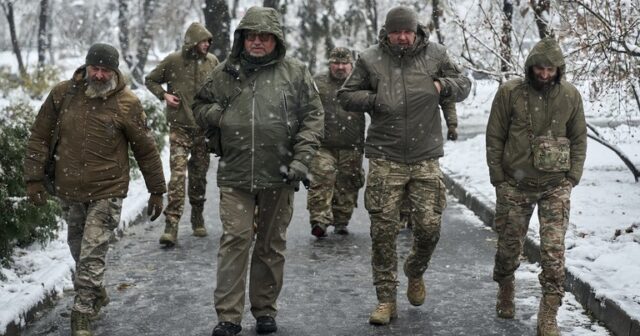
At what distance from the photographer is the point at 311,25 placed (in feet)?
103

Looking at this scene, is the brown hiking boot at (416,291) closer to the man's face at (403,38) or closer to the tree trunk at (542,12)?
the man's face at (403,38)

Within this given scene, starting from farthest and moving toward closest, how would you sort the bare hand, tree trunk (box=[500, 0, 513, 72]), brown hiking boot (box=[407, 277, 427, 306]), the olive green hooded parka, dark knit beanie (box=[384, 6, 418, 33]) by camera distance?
tree trunk (box=[500, 0, 513, 72]), the bare hand, brown hiking boot (box=[407, 277, 427, 306]), dark knit beanie (box=[384, 6, 418, 33]), the olive green hooded parka

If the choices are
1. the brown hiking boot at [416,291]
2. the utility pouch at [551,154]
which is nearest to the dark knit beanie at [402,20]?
the utility pouch at [551,154]

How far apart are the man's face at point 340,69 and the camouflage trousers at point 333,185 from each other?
0.79 m

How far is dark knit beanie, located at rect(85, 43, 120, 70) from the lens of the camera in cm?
574

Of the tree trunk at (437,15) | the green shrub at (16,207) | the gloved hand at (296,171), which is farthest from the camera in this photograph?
the tree trunk at (437,15)

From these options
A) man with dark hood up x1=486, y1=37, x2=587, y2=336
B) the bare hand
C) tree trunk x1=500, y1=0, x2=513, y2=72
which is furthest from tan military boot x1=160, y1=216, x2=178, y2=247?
tree trunk x1=500, y1=0, x2=513, y2=72

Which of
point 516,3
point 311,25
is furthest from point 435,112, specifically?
point 311,25

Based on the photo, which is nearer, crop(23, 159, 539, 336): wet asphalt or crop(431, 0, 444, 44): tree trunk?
crop(23, 159, 539, 336): wet asphalt

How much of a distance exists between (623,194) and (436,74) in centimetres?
510

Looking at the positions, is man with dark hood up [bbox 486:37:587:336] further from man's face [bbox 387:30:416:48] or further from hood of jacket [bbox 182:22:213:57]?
hood of jacket [bbox 182:22:213:57]

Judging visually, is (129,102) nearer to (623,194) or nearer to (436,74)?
(436,74)

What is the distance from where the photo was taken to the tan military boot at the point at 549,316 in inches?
225

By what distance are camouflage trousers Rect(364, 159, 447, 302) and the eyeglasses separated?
1158mm
